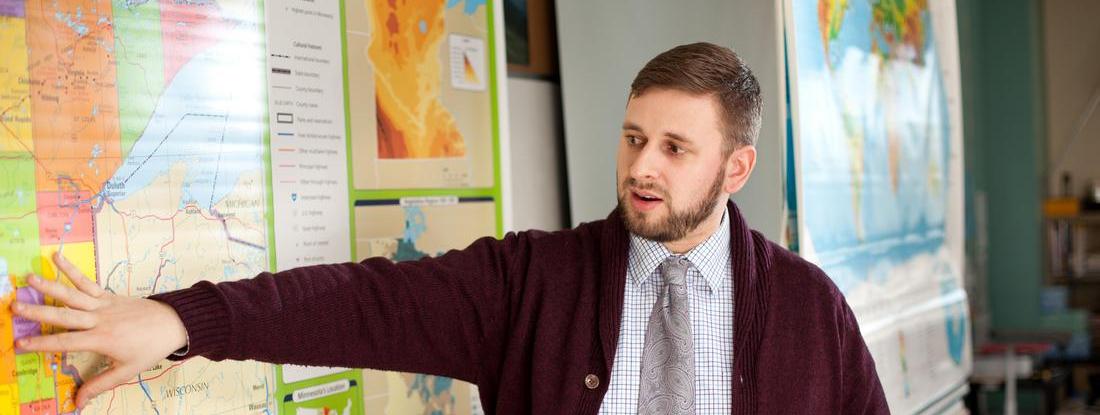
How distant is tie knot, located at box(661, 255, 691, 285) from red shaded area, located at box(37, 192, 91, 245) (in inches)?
37.0

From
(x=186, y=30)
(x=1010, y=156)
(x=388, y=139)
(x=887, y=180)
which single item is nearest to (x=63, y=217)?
(x=186, y=30)

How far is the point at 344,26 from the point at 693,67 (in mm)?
697

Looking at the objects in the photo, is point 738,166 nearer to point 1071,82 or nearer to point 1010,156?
point 1010,156

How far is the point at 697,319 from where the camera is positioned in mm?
1764

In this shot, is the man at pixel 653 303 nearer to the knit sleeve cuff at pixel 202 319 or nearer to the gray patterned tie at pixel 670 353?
the gray patterned tie at pixel 670 353

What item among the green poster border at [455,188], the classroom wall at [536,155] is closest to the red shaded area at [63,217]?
the green poster border at [455,188]

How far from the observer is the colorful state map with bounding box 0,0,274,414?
4.61ft

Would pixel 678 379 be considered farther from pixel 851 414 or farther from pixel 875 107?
pixel 875 107

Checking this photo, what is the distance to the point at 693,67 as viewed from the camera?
Result: 1729mm

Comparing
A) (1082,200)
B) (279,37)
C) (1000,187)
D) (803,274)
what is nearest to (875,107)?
(803,274)

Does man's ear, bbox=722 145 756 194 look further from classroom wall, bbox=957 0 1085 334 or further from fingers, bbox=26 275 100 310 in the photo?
classroom wall, bbox=957 0 1085 334

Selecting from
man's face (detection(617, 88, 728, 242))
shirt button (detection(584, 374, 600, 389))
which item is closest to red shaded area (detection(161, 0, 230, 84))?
man's face (detection(617, 88, 728, 242))

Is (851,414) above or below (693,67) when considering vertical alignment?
below

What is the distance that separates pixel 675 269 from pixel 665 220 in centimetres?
10
